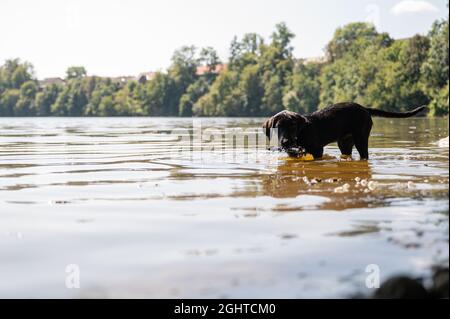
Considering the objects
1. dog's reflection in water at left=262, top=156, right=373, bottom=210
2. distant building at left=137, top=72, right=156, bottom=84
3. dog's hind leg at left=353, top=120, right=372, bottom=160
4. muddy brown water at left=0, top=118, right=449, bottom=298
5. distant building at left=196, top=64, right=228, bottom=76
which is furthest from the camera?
distant building at left=137, top=72, right=156, bottom=84

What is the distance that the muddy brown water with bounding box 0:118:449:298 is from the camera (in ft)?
11.2

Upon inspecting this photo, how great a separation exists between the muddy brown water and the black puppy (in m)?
2.39

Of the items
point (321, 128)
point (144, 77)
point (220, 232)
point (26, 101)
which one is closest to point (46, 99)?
point (26, 101)

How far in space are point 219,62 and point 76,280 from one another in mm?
159727

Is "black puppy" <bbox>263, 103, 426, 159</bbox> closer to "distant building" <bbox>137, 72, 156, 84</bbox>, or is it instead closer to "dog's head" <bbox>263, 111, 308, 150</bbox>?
"dog's head" <bbox>263, 111, 308, 150</bbox>

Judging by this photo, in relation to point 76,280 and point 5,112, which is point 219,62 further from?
point 76,280

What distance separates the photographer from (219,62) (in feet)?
528

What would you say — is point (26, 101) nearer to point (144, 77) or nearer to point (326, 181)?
point (144, 77)

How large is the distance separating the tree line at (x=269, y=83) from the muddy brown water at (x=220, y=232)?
2092 inches

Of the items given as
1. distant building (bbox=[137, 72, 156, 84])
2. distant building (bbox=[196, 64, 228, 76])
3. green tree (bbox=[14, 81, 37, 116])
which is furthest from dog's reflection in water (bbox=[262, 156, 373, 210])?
distant building (bbox=[137, 72, 156, 84])

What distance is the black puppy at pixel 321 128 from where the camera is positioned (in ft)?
35.6

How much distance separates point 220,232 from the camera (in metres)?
4.60

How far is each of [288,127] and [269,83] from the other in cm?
11481
